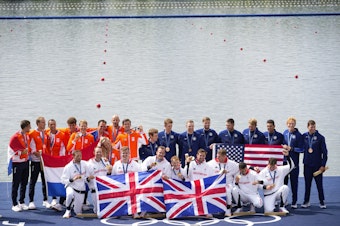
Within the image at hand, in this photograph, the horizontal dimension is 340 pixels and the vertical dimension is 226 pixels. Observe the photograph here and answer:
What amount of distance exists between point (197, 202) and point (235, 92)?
41.0 ft

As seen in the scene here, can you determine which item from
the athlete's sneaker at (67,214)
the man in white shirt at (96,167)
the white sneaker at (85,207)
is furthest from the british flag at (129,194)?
the white sneaker at (85,207)

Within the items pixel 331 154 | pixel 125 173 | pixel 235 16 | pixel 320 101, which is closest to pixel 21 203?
pixel 125 173

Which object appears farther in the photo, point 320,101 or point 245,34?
point 245,34

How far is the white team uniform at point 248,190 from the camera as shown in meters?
13.9

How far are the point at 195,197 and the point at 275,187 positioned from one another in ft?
4.87

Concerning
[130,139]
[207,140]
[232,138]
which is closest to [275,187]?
[232,138]

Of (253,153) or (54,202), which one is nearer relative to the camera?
(54,202)

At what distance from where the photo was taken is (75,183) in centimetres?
1391

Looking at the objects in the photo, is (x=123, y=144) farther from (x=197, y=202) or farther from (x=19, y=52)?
(x=19, y=52)

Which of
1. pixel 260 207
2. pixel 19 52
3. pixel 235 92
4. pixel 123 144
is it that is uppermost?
pixel 19 52

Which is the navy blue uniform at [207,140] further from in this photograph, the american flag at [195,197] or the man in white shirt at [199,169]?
the american flag at [195,197]

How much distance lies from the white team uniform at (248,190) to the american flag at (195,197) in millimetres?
389

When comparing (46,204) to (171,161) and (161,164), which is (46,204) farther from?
(171,161)

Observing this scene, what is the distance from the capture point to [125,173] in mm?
13836
